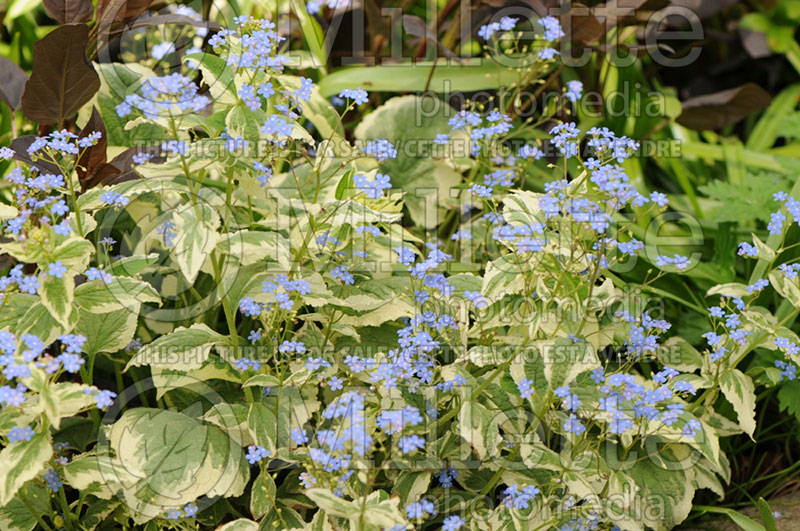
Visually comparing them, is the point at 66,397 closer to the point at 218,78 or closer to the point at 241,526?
the point at 241,526

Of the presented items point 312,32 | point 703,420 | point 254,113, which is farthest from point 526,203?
point 312,32

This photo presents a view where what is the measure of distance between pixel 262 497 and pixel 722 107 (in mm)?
1810

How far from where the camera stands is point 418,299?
145 cm

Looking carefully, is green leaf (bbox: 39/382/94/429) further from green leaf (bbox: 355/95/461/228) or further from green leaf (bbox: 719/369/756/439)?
green leaf (bbox: 719/369/756/439)

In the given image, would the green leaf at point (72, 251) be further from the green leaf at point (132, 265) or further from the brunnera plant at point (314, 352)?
the green leaf at point (132, 265)

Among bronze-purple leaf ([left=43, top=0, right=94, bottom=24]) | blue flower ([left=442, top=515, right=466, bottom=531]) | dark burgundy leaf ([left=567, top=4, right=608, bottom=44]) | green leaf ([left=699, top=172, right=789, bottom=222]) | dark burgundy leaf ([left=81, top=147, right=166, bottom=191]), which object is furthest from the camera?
dark burgundy leaf ([left=567, top=4, right=608, bottom=44])

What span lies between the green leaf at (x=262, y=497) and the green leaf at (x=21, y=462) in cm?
36

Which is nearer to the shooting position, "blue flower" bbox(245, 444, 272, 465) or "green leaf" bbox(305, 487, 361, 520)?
"green leaf" bbox(305, 487, 361, 520)

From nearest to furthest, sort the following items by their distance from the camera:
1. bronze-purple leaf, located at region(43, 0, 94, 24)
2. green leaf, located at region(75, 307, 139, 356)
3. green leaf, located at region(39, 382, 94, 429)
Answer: green leaf, located at region(39, 382, 94, 429)
green leaf, located at region(75, 307, 139, 356)
bronze-purple leaf, located at region(43, 0, 94, 24)

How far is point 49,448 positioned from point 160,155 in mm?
696

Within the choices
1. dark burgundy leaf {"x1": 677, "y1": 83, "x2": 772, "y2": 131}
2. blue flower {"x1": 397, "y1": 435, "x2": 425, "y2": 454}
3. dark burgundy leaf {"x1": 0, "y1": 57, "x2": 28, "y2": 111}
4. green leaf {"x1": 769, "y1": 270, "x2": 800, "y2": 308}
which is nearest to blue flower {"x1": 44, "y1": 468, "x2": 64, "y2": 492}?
blue flower {"x1": 397, "y1": 435, "x2": 425, "y2": 454}

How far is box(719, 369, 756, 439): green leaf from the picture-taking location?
58.5 inches

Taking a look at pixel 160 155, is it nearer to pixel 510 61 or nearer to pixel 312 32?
pixel 312 32

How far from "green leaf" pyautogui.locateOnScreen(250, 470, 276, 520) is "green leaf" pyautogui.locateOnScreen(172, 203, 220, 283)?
418mm
